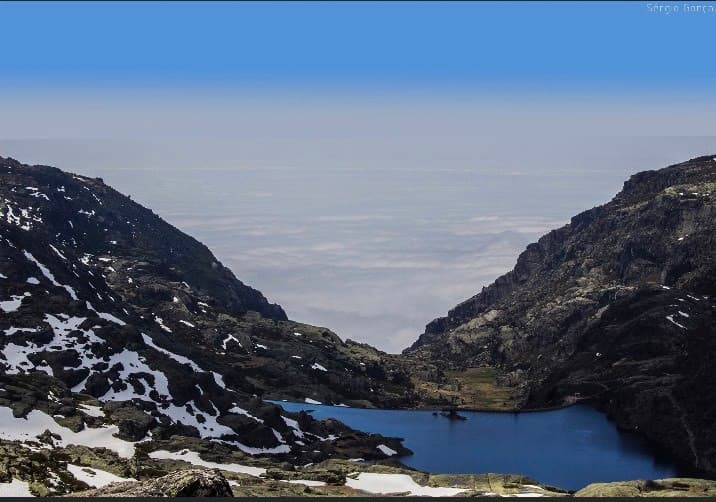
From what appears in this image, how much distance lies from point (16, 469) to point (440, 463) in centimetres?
13057

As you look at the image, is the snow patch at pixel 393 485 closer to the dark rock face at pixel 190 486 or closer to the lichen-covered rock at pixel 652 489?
the lichen-covered rock at pixel 652 489

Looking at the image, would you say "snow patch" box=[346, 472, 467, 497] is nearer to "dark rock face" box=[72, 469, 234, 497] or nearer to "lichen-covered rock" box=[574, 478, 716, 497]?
"lichen-covered rock" box=[574, 478, 716, 497]

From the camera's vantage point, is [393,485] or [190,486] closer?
[190,486]

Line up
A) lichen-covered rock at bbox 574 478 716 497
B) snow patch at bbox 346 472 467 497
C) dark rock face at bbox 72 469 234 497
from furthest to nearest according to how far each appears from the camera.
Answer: snow patch at bbox 346 472 467 497 → lichen-covered rock at bbox 574 478 716 497 → dark rock face at bbox 72 469 234 497

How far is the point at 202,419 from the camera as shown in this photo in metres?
170

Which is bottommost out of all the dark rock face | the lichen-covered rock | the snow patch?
the snow patch

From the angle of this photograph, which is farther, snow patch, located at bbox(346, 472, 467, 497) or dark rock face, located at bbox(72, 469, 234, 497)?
snow patch, located at bbox(346, 472, 467, 497)

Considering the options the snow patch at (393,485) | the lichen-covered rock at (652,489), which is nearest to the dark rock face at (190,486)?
the snow patch at (393,485)

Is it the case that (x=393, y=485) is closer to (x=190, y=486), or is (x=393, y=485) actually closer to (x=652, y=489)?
(x=652, y=489)

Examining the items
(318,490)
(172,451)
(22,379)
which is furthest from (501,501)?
(22,379)

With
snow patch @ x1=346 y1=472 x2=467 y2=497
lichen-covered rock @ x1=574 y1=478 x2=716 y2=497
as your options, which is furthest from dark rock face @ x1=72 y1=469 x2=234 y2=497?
lichen-covered rock @ x1=574 y1=478 x2=716 y2=497

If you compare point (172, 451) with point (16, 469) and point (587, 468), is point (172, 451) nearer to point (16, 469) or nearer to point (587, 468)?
point (16, 469)

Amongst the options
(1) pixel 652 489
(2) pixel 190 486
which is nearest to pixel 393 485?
(1) pixel 652 489

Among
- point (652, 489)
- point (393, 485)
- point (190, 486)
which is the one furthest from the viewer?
point (393, 485)
